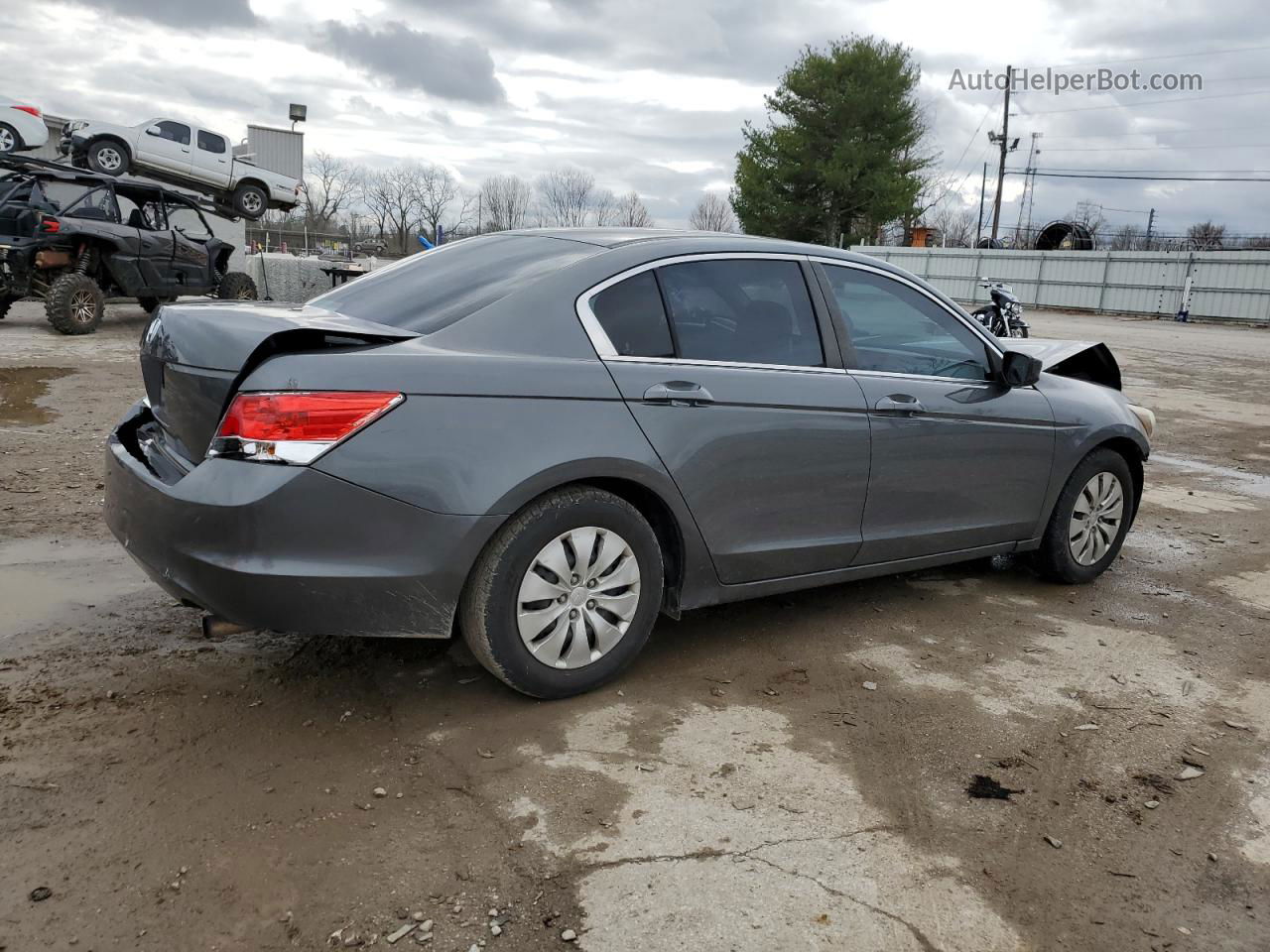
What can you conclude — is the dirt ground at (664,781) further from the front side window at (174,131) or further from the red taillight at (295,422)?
the front side window at (174,131)

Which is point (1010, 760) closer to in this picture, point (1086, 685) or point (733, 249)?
point (1086, 685)

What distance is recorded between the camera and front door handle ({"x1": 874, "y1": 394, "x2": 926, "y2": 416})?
4.07 metres

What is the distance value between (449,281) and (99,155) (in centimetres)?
2123

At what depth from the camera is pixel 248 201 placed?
24.0 m

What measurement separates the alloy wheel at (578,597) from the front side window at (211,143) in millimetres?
22844

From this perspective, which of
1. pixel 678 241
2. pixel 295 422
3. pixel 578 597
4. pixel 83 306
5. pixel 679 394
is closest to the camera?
pixel 295 422

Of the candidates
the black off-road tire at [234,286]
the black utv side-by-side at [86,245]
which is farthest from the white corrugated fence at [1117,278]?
the black utv side-by-side at [86,245]

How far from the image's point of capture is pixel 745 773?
10.1ft

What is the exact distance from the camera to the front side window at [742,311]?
369 cm

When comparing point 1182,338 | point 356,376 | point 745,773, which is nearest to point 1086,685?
point 745,773

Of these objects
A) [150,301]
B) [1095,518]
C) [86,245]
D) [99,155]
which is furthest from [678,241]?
[99,155]

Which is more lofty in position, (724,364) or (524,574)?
(724,364)

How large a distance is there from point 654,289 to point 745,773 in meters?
1.65

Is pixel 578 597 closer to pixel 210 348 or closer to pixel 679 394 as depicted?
pixel 679 394
